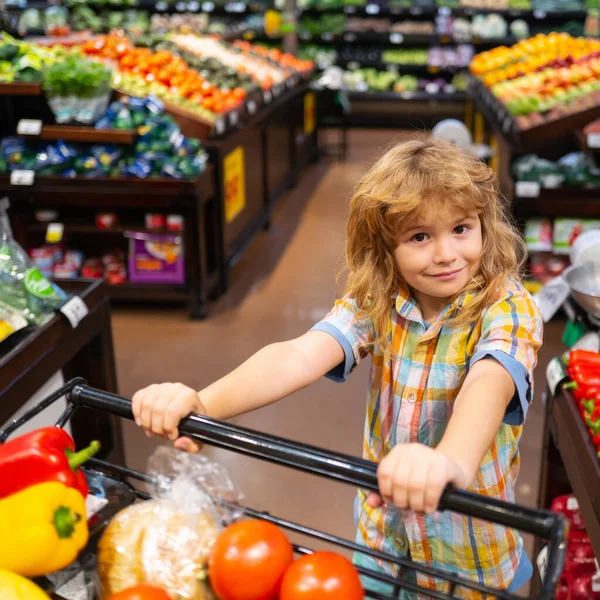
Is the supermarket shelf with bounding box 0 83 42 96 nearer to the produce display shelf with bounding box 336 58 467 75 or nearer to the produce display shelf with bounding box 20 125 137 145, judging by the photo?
the produce display shelf with bounding box 20 125 137 145

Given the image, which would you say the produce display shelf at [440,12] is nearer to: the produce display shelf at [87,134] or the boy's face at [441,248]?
the produce display shelf at [87,134]

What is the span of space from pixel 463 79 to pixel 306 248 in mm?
5952

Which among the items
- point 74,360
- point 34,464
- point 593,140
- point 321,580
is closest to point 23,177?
point 74,360

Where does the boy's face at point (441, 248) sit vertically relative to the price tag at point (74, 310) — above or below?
above

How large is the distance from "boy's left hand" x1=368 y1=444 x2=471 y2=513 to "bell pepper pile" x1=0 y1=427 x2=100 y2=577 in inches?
14.8

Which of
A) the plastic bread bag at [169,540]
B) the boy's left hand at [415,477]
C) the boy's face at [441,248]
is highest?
the boy's face at [441,248]

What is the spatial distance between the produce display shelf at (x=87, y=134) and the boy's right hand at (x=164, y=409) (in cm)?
356

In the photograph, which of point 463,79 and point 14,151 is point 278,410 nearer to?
point 14,151

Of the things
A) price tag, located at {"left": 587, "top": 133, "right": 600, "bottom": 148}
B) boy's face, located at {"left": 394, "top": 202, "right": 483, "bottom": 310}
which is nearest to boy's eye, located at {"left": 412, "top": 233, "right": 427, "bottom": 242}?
boy's face, located at {"left": 394, "top": 202, "right": 483, "bottom": 310}

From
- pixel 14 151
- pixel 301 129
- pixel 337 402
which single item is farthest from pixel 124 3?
pixel 337 402

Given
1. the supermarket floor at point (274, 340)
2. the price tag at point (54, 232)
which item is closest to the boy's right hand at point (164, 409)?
the supermarket floor at point (274, 340)

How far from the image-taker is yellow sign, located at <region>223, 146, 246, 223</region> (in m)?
4.99

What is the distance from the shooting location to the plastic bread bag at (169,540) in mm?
895

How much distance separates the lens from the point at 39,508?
0.87 m
